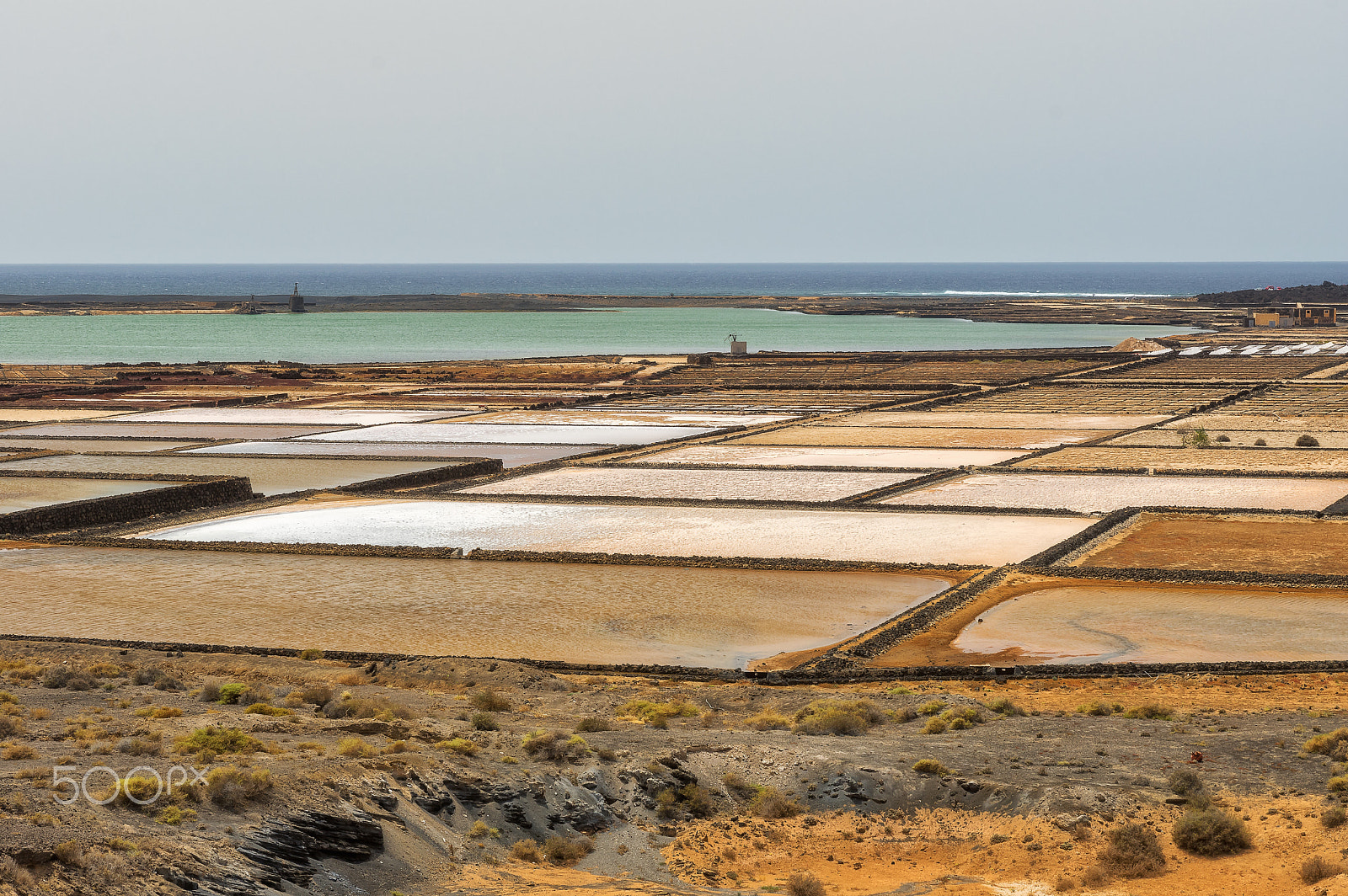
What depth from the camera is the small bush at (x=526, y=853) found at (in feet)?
37.5

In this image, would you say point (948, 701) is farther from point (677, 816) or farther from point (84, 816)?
point (84, 816)

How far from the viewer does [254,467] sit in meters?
38.6

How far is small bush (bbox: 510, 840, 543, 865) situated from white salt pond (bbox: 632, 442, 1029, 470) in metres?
26.2

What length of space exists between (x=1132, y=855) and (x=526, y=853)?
199 inches

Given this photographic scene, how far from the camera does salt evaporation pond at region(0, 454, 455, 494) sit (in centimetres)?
3591

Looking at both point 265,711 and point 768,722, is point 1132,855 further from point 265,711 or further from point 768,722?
point 265,711

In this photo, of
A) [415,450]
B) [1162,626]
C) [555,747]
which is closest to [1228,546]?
[1162,626]

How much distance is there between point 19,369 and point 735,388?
144 feet

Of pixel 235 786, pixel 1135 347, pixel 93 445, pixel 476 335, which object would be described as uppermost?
pixel 1135 347

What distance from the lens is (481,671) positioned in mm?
17188

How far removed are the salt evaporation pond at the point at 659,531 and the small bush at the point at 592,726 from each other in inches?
421

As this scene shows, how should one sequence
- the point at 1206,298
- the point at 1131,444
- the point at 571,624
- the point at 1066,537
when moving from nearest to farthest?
the point at 571,624
the point at 1066,537
the point at 1131,444
the point at 1206,298

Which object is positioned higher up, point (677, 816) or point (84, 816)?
point (84, 816)

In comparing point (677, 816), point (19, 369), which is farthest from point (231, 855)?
point (19, 369)
